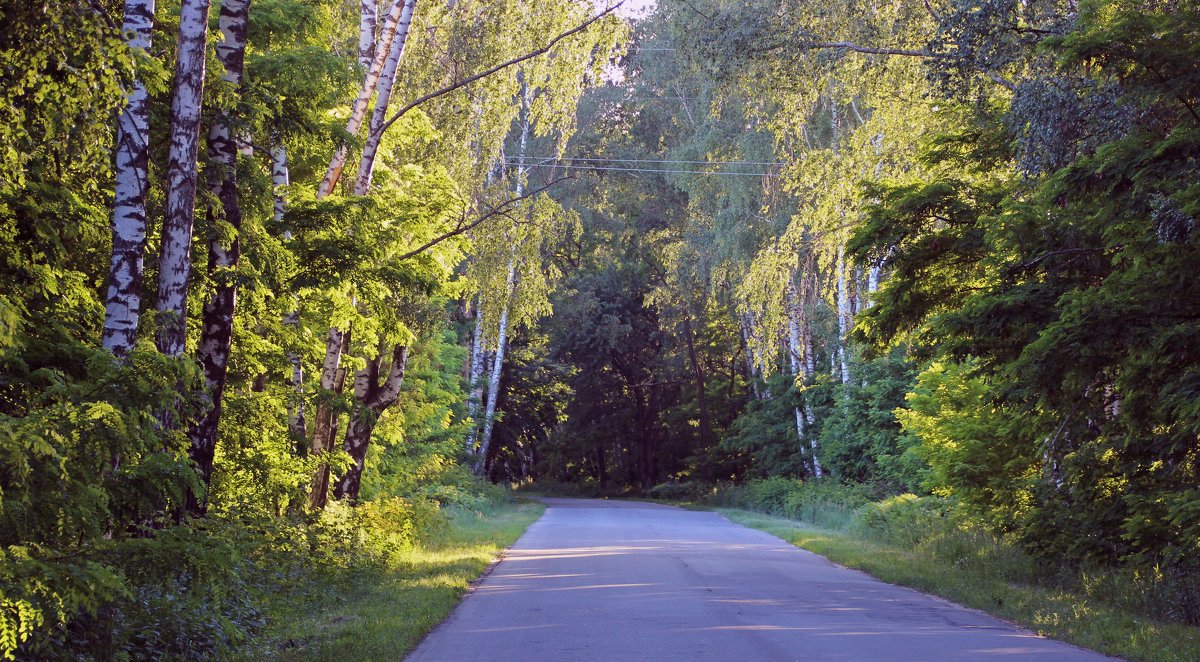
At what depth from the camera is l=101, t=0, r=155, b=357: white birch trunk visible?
789 centimetres

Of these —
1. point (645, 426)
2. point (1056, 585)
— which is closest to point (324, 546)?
point (1056, 585)

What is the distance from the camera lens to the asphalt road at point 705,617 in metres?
8.92

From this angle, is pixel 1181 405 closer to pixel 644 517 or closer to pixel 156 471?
pixel 156 471

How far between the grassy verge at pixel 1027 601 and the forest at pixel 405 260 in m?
0.75

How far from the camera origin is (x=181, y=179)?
8648mm

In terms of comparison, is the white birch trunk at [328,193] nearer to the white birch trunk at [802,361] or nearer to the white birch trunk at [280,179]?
the white birch trunk at [280,179]

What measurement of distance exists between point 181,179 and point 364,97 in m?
6.49

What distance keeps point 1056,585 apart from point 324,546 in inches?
375

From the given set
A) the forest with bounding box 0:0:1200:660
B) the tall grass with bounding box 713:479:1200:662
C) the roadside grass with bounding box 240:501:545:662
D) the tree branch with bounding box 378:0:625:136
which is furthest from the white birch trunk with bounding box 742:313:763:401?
the roadside grass with bounding box 240:501:545:662

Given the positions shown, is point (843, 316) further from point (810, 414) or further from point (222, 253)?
point (222, 253)

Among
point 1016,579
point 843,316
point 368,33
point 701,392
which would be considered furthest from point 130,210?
point 701,392

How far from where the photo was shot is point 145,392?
20.6 ft

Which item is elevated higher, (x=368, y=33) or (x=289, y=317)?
(x=368, y=33)

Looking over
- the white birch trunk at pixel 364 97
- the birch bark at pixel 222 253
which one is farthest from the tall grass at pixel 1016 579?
the white birch trunk at pixel 364 97
